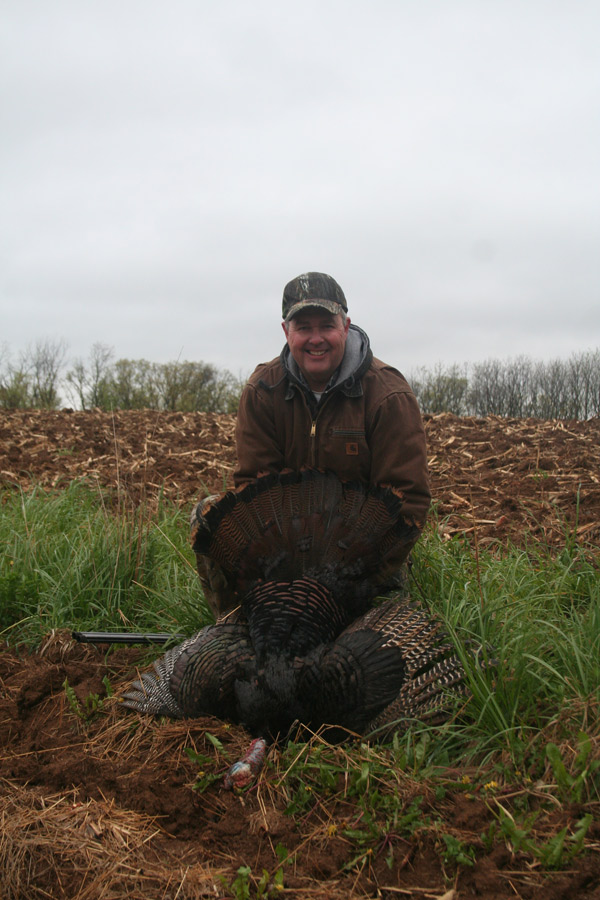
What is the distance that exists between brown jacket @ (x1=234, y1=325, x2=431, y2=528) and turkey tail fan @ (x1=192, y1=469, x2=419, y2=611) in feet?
1.45

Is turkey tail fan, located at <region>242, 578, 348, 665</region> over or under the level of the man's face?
under

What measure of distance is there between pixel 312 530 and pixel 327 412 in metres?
0.89

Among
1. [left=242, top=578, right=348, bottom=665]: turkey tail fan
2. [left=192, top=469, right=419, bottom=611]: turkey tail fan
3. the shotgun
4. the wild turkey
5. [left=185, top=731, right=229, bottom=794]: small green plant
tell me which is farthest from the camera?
the shotgun

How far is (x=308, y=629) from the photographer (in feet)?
9.89

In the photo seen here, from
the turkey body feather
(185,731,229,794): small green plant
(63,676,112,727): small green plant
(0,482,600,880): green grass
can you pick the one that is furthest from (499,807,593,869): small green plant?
(63,676,112,727): small green plant

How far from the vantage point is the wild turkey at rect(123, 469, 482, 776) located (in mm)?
2812

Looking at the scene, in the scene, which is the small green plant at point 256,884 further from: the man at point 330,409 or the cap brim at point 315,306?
the cap brim at point 315,306

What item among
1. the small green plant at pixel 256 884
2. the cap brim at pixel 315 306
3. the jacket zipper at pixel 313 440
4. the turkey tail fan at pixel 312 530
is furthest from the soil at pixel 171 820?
the cap brim at pixel 315 306

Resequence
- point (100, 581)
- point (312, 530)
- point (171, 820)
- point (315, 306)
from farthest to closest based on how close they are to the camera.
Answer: point (100, 581) → point (315, 306) → point (312, 530) → point (171, 820)

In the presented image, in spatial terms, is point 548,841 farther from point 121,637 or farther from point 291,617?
point 121,637

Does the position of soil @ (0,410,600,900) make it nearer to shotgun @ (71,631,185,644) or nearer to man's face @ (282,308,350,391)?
shotgun @ (71,631,185,644)

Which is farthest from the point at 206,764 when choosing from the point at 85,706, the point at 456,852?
the point at 456,852

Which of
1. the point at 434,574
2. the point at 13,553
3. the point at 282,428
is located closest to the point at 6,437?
the point at 13,553

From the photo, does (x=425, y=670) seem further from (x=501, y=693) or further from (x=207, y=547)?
(x=207, y=547)
